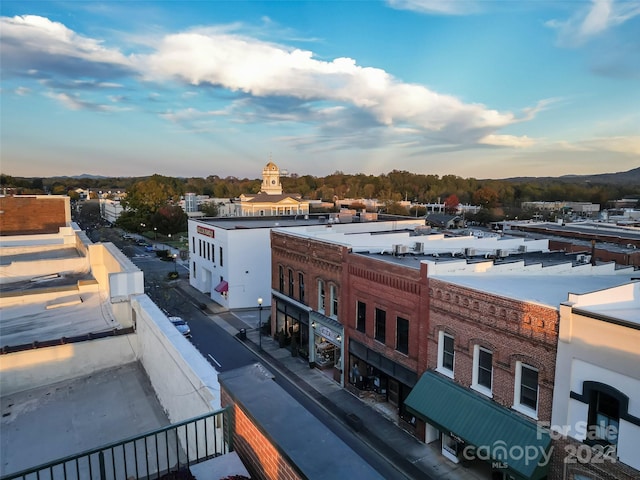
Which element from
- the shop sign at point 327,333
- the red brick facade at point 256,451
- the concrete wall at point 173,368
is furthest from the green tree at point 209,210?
the red brick facade at point 256,451

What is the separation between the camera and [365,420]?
1802cm

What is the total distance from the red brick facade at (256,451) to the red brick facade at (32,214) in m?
30.7

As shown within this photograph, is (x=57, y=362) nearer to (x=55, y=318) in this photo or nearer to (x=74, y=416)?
(x=74, y=416)

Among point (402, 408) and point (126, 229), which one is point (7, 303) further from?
point (126, 229)

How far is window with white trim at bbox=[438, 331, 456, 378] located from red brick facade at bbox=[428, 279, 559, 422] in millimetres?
154

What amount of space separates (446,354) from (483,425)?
2.89m

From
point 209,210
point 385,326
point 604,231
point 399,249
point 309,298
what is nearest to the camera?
point 385,326

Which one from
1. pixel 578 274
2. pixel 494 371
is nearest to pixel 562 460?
pixel 494 371

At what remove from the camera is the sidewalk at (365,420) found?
48.6 feet

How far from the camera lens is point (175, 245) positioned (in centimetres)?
7075

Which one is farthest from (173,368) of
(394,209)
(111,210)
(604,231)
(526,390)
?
(111,210)

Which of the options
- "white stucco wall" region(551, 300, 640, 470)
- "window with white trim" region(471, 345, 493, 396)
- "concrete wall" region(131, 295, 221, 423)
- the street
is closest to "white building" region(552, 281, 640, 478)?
"white stucco wall" region(551, 300, 640, 470)

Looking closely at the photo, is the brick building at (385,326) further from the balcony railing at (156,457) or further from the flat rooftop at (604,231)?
the flat rooftop at (604,231)

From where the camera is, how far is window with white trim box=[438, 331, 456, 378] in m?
15.4
